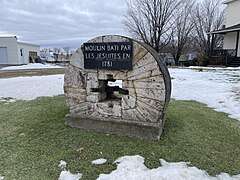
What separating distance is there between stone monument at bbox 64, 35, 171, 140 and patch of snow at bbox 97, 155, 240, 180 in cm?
74

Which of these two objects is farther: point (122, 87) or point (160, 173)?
point (122, 87)

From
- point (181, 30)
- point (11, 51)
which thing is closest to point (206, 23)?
point (181, 30)

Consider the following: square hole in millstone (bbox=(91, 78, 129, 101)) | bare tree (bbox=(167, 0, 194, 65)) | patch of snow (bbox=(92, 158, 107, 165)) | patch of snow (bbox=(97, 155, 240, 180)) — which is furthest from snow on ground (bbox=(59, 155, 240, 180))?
bare tree (bbox=(167, 0, 194, 65))

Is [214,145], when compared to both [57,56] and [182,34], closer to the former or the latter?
[182,34]

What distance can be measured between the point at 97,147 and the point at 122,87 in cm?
108

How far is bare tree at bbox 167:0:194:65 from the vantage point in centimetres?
2848

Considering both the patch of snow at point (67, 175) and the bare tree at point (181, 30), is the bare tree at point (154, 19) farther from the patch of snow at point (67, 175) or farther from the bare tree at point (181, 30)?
the patch of snow at point (67, 175)

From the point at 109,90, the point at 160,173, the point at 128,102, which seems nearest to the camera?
the point at 160,173

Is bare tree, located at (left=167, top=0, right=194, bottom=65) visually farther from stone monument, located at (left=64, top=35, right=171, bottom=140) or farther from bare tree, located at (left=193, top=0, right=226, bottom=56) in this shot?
stone monument, located at (left=64, top=35, right=171, bottom=140)

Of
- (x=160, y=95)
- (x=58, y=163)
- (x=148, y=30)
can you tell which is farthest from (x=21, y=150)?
(x=148, y=30)

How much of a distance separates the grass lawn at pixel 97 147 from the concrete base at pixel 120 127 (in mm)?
112

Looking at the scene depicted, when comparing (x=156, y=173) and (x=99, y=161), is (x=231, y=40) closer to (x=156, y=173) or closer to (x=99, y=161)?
(x=156, y=173)

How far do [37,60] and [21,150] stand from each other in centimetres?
3346

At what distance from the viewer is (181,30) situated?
29.5m
